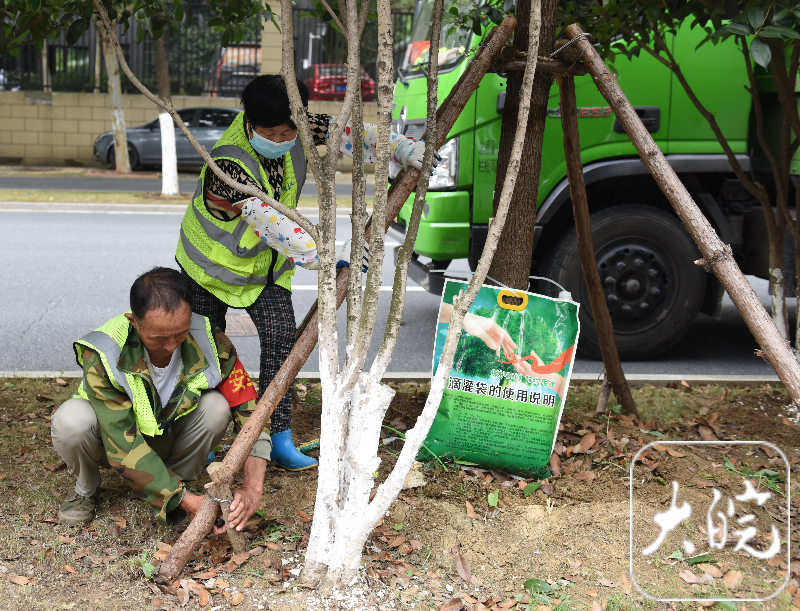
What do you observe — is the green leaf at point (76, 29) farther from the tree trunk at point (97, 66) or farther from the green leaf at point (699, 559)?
the tree trunk at point (97, 66)

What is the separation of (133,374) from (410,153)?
120 cm

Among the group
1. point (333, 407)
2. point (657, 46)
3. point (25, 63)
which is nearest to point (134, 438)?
point (333, 407)

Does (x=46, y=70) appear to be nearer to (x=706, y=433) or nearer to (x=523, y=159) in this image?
(x=523, y=159)

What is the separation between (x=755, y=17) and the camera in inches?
89.8

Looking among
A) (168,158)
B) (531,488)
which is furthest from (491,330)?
(168,158)

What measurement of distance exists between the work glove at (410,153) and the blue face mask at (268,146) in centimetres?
42

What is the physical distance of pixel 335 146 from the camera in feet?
7.23

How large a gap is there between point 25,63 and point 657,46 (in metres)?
18.8

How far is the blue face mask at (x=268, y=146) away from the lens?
2.96 metres

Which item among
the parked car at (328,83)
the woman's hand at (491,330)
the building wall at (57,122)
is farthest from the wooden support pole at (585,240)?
the building wall at (57,122)

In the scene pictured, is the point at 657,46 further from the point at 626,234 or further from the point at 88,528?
the point at 88,528

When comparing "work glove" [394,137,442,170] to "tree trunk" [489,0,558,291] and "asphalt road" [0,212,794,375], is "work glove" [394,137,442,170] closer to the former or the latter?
"tree trunk" [489,0,558,291]

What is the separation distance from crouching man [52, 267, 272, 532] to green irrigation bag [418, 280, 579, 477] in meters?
0.79

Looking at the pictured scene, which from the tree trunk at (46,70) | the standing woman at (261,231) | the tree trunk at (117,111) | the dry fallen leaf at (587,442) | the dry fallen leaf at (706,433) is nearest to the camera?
the standing woman at (261,231)
